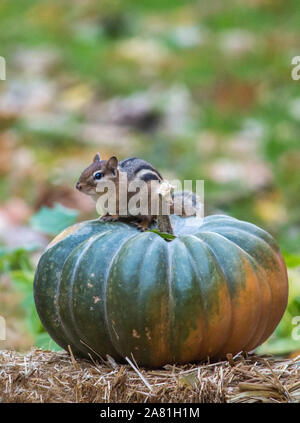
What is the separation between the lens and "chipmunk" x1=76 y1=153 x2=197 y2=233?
12.0ft

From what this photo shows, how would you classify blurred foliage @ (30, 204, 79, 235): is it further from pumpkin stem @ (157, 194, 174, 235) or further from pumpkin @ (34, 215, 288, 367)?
pumpkin stem @ (157, 194, 174, 235)

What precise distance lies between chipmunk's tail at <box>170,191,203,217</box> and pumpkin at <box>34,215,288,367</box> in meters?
0.27

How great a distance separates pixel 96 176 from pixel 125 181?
148 mm

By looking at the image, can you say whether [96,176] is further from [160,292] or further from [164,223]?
[160,292]

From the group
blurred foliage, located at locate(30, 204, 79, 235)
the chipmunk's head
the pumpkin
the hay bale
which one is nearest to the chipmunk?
the chipmunk's head

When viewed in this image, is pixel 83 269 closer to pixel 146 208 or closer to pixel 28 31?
pixel 146 208

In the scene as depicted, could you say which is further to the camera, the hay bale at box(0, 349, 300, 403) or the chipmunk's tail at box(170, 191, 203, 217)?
the chipmunk's tail at box(170, 191, 203, 217)

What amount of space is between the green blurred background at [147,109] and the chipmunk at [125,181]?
2.08 ft

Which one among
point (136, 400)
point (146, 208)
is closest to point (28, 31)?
point (146, 208)

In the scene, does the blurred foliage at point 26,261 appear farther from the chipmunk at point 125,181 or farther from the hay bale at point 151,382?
the hay bale at point 151,382

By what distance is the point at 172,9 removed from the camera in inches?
430

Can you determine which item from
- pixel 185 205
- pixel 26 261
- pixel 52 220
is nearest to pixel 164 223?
pixel 185 205

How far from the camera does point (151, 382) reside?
3014mm

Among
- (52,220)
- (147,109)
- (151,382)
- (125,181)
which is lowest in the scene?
(151,382)
